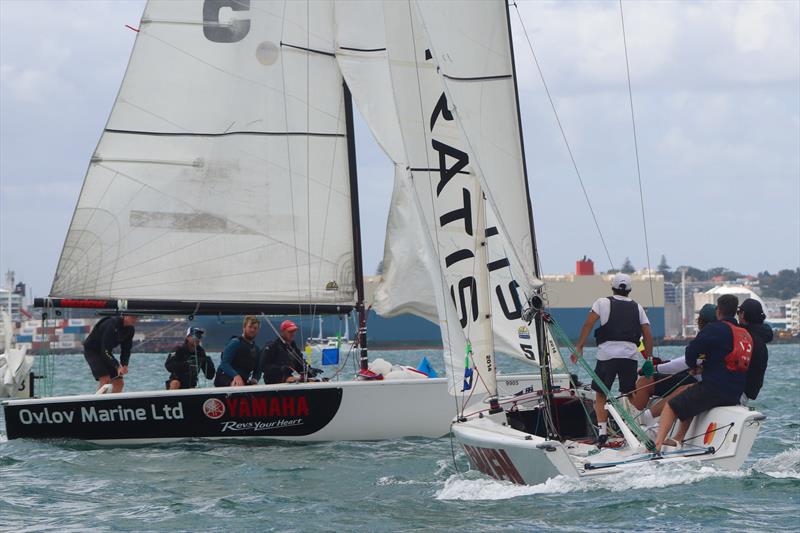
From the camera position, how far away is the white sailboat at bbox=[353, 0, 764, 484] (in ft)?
25.9

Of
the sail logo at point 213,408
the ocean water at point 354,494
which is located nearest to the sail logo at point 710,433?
the ocean water at point 354,494

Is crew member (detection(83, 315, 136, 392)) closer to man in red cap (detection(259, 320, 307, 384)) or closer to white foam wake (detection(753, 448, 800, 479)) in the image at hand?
man in red cap (detection(259, 320, 307, 384))

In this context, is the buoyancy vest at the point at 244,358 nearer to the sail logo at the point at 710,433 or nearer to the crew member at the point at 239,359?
the crew member at the point at 239,359

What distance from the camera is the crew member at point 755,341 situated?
8273 millimetres

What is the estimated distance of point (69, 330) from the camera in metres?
92.3

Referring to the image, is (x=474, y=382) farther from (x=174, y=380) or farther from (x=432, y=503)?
(x=174, y=380)

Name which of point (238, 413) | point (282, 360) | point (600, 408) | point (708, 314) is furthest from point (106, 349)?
point (708, 314)

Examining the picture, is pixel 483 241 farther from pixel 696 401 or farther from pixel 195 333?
pixel 195 333

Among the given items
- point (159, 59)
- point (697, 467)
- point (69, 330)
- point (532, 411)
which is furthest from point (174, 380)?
point (69, 330)

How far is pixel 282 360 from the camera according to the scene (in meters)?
11.8

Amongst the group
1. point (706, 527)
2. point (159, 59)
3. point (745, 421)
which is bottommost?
point (706, 527)

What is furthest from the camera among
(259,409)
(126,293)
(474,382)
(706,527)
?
(126,293)

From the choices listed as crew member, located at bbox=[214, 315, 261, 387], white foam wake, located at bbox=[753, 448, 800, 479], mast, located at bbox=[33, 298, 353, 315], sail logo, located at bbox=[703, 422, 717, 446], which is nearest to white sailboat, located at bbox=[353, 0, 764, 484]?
sail logo, located at bbox=[703, 422, 717, 446]

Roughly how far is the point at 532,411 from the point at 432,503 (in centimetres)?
165
